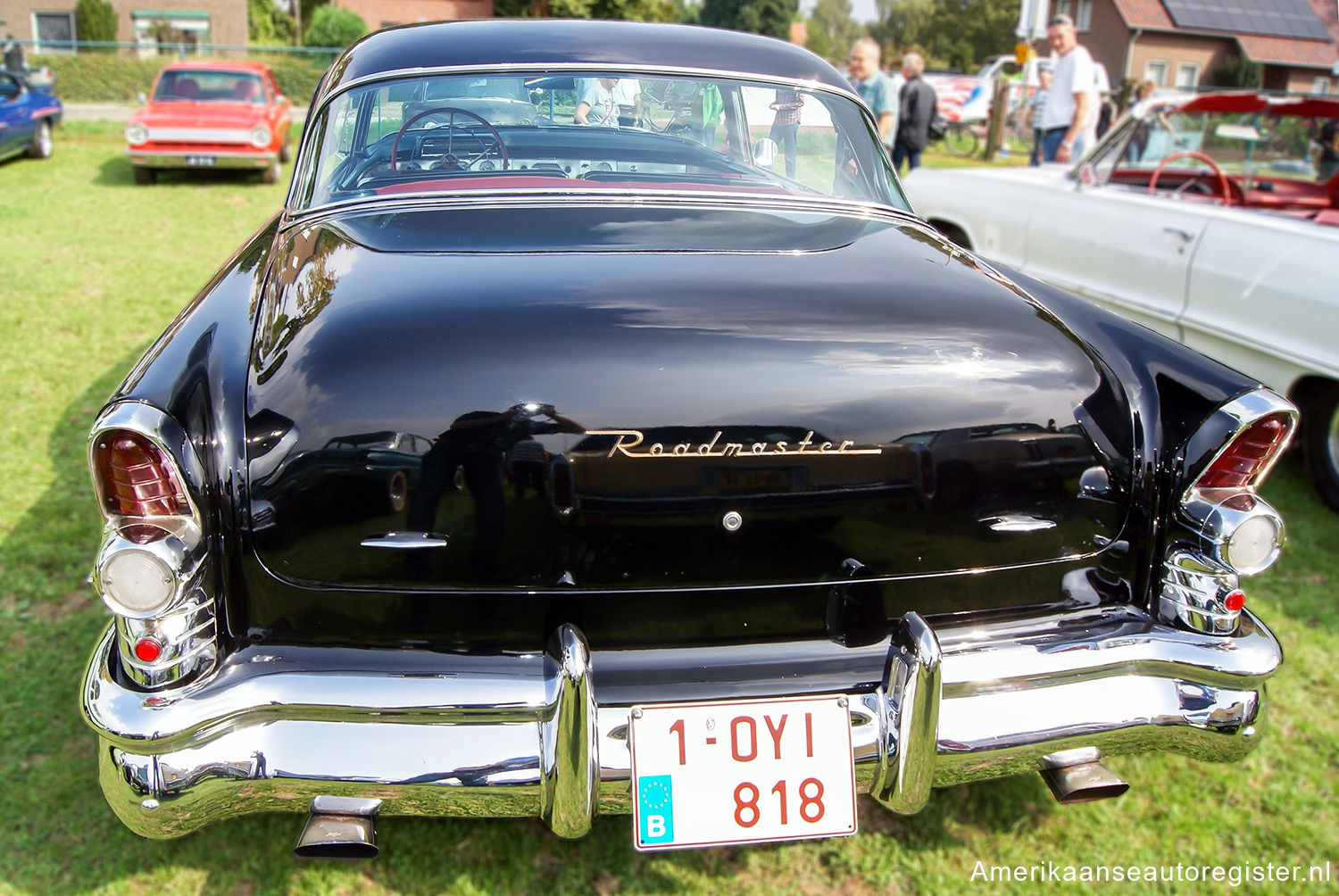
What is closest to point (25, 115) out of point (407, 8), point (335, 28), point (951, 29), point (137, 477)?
point (137, 477)

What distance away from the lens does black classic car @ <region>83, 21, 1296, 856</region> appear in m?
1.72

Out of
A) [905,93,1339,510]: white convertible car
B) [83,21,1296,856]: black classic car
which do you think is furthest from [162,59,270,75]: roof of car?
[83,21,1296,856]: black classic car

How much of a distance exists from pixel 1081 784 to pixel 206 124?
1156 cm

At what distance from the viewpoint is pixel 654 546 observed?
1817 mm

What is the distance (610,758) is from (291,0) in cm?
4401

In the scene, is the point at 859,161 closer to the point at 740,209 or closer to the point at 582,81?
the point at 740,209

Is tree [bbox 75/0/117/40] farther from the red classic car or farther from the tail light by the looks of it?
the tail light

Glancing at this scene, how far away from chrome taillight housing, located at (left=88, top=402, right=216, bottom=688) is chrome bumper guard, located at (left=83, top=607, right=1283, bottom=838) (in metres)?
0.08

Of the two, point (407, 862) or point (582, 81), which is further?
point (582, 81)

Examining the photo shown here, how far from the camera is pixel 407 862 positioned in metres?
2.27

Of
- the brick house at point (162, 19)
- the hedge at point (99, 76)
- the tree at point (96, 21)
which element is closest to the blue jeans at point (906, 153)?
the hedge at point (99, 76)

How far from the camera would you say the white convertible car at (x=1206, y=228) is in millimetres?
3893

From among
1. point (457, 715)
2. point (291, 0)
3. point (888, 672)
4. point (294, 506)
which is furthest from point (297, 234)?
point (291, 0)

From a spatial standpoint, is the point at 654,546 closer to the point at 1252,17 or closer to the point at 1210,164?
the point at 1210,164
